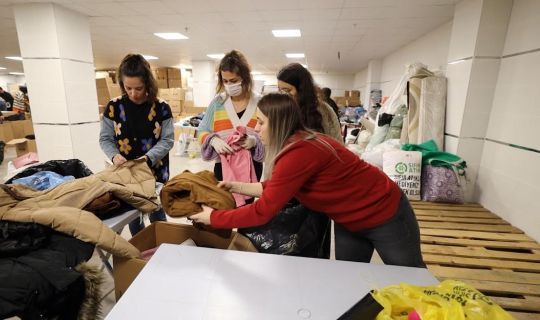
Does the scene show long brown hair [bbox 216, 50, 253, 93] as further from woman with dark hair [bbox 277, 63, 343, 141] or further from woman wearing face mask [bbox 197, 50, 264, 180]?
woman with dark hair [bbox 277, 63, 343, 141]

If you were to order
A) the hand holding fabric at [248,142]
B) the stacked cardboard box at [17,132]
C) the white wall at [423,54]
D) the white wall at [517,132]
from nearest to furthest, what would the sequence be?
1. the hand holding fabric at [248,142]
2. the white wall at [517,132]
3. the white wall at [423,54]
4. the stacked cardboard box at [17,132]

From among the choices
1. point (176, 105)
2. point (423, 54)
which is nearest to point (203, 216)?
point (423, 54)

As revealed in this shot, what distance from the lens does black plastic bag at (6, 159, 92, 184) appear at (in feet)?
4.95

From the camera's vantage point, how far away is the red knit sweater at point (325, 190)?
42.1 inches

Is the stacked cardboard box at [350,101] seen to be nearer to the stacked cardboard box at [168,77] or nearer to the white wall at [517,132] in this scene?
the stacked cardboard box at [168,77]

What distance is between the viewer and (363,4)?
375 centimetres

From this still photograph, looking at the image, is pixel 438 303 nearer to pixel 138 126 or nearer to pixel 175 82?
pixel 138 126

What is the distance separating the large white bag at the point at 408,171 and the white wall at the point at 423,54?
2.38m

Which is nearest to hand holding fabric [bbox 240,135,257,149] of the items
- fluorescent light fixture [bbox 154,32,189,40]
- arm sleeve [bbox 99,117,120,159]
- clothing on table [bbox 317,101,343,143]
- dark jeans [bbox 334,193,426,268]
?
clothing on table [bbox 317,101,343,143]

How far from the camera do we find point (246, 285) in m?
0.93

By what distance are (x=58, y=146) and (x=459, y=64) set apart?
208 inches

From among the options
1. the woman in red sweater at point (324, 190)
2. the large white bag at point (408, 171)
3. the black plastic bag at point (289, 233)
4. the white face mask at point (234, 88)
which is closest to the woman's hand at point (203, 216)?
the woman in red sweater at point (324, 190)

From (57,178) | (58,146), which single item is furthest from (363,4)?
(58,146)

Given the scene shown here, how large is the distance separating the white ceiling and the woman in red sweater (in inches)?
125
